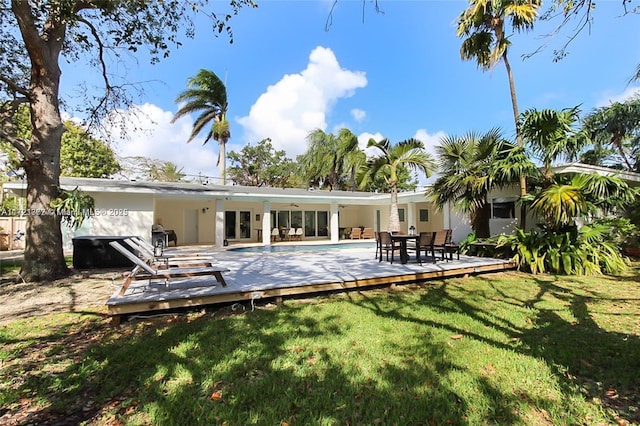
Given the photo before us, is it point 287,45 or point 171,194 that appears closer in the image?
point 287,45

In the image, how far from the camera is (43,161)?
313 inches

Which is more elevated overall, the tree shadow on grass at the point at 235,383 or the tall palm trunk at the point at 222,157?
the tall palm trunk at the point at 222,157

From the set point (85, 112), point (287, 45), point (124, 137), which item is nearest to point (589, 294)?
point (287, 45)

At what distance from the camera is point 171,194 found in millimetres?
14312

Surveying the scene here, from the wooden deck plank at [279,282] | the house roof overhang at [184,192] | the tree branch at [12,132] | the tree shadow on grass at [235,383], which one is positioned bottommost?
the tree shadow on grass at [235,383]

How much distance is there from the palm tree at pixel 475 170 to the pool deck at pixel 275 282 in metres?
2.23

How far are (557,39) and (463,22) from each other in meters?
7.44

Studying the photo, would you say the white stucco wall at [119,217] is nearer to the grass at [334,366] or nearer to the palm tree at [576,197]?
the grass at [334,366]

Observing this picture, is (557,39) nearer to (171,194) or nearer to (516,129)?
(516,129)

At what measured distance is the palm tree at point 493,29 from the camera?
8.98 metres

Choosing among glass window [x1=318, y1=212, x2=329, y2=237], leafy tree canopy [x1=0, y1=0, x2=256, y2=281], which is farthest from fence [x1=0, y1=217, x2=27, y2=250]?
glass window [x1=318, y1=212, x2=329, y2=237]

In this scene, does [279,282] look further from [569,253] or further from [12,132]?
[12,132]

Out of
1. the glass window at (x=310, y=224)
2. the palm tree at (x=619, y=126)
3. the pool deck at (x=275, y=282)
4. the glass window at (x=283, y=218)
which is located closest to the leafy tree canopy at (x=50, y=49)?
the pool deck at (x=275, y=282)

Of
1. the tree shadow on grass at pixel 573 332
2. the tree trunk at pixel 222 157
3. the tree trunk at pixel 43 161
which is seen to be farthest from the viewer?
the tree trunk at pixel 222 157
